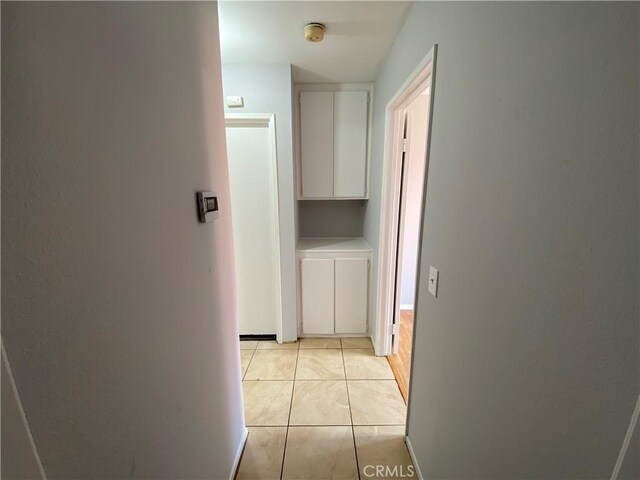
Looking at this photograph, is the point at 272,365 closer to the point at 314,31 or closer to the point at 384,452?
the point at 384,452

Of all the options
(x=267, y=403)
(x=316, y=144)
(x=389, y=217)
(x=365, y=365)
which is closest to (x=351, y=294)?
(x=365, y=365)

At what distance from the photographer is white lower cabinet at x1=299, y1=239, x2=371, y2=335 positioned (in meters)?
2.29

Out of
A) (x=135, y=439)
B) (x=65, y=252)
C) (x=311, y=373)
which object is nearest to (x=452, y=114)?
(x=65, y=252)

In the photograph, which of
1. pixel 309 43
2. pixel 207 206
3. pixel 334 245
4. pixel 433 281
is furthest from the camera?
pixel 334 245

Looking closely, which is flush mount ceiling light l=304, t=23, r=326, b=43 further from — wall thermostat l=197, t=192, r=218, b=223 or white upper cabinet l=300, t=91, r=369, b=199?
wall thermostat l=197, t=192, r=218, b=223

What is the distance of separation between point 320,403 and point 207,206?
5.04ft

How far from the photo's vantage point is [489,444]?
0.71 meters

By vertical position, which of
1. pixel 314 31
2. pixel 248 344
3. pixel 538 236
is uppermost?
pixel 314 31

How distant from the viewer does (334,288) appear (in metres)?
2.34

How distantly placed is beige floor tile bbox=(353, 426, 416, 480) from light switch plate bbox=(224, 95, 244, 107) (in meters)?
2.43

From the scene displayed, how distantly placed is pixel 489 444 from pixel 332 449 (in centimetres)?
100

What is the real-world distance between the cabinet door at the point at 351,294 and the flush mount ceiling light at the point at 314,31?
5.35 feet

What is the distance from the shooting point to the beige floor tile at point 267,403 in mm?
1588

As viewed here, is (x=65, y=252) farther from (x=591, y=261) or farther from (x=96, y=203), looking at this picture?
(x=591, y=261)
